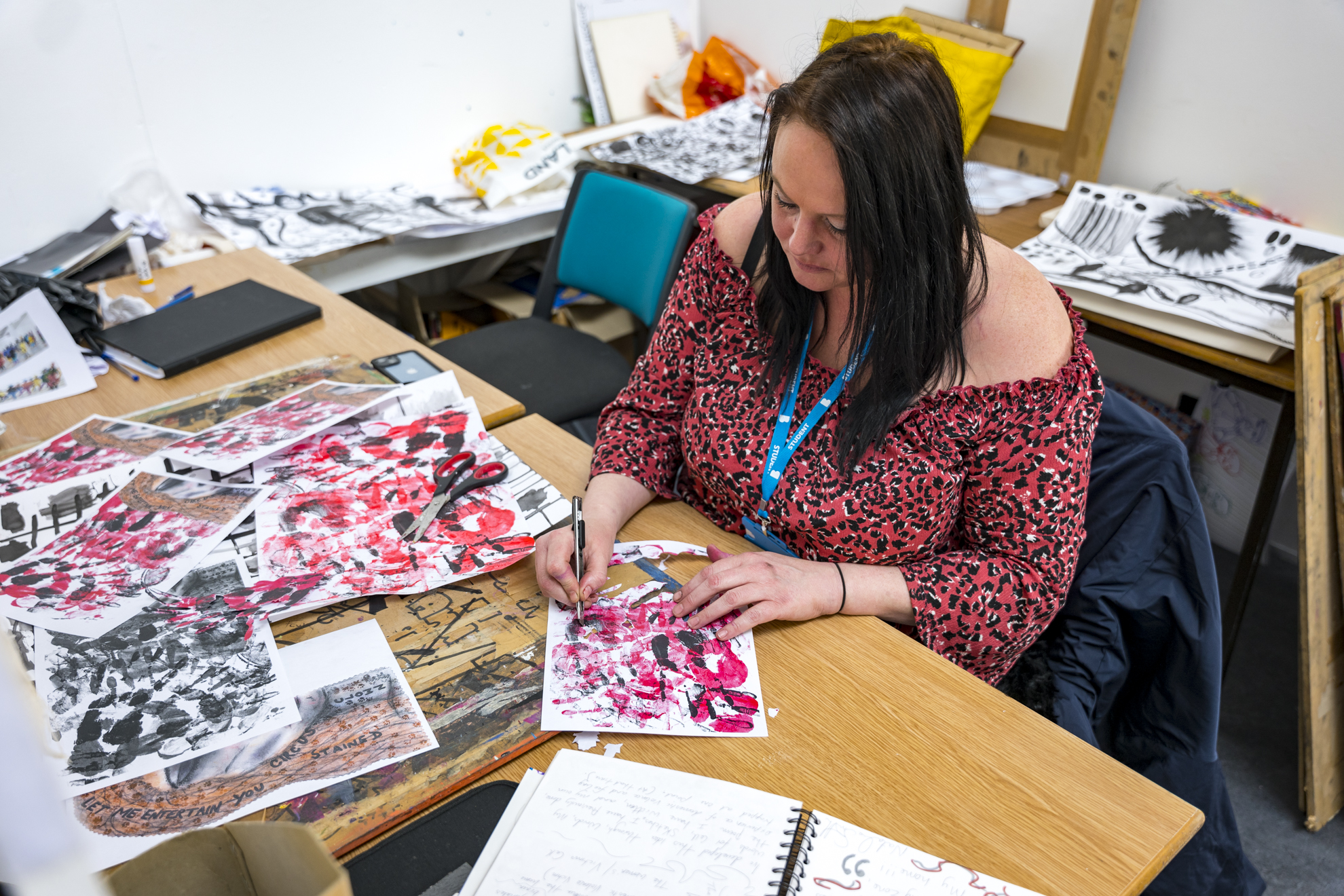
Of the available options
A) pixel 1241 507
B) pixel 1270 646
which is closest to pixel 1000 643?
pixel 1270 646

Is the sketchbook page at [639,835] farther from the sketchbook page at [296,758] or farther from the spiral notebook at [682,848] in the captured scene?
the sketchbook page at [296,758]

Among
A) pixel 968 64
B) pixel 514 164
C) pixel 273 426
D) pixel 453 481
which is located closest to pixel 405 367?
pixel 273 426

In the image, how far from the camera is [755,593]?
0.91 m

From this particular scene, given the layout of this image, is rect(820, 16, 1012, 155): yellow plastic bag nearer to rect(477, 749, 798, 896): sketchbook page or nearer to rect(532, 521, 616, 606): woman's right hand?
rect(532, 521, 616, 606): woman's right hand

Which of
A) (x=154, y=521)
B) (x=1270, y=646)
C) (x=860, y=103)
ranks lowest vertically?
(x=1270, y=646)

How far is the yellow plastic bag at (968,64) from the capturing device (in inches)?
88.8

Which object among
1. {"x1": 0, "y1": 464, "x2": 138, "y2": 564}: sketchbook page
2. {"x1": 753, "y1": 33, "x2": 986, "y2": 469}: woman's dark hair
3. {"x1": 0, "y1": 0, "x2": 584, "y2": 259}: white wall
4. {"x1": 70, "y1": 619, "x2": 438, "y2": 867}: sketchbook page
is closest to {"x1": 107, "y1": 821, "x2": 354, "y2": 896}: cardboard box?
{"x1": 70, "y1": 619, "x2": 438, "y2": 867}: sketchbook page

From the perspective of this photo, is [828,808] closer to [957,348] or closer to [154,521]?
[957,348]

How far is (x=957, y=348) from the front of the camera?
999 millimetres

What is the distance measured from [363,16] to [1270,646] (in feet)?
8.78

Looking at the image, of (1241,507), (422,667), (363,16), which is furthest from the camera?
(363,16)

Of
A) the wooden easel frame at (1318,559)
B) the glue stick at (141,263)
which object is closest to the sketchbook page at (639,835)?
the wooden easel frame at (1318,559)

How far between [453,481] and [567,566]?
0.25 m

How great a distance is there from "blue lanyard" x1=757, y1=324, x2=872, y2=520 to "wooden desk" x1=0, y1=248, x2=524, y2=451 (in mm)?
423
